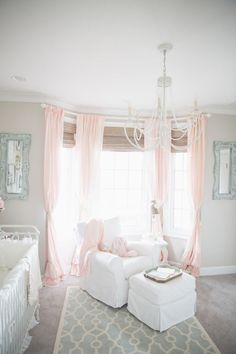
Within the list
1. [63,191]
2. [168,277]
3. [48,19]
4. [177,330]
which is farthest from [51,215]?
[48,19]

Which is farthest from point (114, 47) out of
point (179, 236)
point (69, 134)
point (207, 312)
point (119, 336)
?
point (179, 236)

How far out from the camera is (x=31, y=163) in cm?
342

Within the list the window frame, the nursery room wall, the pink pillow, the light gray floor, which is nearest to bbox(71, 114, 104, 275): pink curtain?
the pink pillow

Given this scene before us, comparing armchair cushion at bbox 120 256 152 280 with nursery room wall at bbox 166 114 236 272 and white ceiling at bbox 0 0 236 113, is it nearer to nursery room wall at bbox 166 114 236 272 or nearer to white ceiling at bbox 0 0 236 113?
nursery room wall at bbox 166 114 236 272

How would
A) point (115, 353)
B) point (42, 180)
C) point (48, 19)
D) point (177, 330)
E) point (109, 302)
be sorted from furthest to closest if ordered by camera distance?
1. point (42, 180)
2. point (109, 302)
3. point (177, 330)
4. point (115, 353)
5. point (48, 19)

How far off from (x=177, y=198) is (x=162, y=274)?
1782mm

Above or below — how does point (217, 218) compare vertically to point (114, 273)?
above

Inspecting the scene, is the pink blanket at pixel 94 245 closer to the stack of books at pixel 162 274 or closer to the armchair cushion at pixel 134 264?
the armchair cushion at pixel 134 264

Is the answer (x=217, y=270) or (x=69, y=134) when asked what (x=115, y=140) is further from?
(x=217, y=270)

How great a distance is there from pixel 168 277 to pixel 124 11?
238 centimetres

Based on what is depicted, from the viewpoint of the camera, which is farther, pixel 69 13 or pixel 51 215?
pixel 51 215

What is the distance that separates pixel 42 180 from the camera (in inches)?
136

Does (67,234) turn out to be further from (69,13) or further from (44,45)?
(69,13)

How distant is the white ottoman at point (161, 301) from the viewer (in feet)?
7.64
